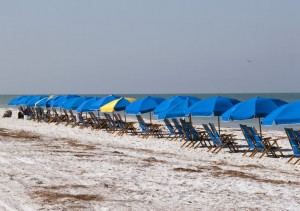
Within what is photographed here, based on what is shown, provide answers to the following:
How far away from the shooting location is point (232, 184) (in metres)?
8.05

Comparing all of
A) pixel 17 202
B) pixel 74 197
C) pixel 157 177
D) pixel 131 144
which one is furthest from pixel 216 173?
pixel 131 144

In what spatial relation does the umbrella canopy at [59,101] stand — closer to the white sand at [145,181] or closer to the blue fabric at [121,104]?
the blue fabric at [121,104]

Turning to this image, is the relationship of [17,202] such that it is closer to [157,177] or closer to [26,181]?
[26,181]

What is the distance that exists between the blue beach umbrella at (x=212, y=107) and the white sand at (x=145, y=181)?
120 centimetres

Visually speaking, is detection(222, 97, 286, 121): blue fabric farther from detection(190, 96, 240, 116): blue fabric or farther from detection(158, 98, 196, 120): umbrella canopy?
detection(158, 98, 196, 120): umbrella canopy

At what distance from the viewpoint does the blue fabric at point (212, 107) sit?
45.1 ft

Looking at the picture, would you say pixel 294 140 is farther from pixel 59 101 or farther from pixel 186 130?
pixel 59 101

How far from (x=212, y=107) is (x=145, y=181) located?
5.87 metres

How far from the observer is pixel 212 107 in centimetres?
1378

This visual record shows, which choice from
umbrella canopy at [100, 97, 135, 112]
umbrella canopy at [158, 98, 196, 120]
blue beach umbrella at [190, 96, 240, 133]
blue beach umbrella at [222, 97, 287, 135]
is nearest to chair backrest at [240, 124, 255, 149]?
blue beach umbrella at [222, 97, 287, 135]

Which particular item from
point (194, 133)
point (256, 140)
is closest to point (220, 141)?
point (256, 140)

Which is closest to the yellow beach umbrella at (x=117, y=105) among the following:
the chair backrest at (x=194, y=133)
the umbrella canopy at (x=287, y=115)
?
the chair backrest at (x=194, y=133)

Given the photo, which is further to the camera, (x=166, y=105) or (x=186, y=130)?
(x=166, y=105)

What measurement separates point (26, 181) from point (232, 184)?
3.32 metres
